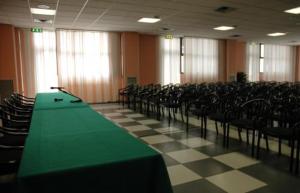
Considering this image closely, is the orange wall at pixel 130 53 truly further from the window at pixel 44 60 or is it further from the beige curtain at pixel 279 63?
the beige curtain at pixel 279 63

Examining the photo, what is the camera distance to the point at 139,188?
4.88ft

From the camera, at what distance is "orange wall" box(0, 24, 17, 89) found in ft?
24.5

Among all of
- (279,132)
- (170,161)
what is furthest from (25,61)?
(279,132)

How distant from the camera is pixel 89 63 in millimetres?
9055

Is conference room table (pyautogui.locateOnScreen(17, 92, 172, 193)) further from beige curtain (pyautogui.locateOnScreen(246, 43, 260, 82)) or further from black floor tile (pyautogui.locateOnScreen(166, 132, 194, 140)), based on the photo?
beige curtain (pyautogui.locateOnScreen(246, 43, 260, 82))

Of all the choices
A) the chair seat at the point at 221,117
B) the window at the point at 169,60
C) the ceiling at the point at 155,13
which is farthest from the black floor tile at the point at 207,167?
the window at the point at 169,60

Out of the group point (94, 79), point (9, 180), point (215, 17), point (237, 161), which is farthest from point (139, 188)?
point (94, 79)

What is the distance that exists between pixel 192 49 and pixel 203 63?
0.93 meters

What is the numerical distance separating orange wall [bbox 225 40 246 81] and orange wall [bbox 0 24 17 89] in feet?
30.9

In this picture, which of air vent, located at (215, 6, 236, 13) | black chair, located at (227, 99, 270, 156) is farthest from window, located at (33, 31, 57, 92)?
black chair, located at (227, 99, 270, 156)

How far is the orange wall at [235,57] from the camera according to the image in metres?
12.2

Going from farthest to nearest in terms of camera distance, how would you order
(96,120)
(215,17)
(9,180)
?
(215,17) < (96,120) < (9,180)

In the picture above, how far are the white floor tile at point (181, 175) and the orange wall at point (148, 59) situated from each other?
24.1ft

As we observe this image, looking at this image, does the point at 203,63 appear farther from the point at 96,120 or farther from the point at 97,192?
the point at 97,192
